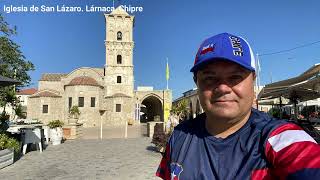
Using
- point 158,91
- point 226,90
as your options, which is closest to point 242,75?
point 226,90

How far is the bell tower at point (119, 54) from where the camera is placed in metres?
49.5

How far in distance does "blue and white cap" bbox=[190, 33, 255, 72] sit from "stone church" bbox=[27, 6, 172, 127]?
1677 inches

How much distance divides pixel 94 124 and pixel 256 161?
45.5m

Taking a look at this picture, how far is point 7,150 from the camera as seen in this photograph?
10.9 m

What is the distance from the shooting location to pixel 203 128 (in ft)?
5.66

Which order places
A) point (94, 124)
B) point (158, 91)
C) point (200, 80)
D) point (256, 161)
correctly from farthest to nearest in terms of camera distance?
point (158, 91) → point (94, 124) → point (200, 80) → point (256, 161)

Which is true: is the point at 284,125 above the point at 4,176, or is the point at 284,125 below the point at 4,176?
above

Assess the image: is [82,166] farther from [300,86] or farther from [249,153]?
[249,153]

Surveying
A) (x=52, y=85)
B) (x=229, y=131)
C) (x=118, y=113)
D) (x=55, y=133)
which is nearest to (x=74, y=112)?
(x=118, y=113)

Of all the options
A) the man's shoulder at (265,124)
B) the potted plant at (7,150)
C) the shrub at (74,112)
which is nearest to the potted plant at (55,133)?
the potted plant at (7,150)

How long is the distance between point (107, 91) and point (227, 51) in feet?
158

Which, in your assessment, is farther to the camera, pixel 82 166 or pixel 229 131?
pixel 82 166

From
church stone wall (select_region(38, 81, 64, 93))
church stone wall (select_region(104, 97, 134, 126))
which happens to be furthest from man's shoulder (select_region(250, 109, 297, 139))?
church stone wall (select_region(38, 81, 64, 93))

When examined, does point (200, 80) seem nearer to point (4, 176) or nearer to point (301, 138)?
point (301, 138)
